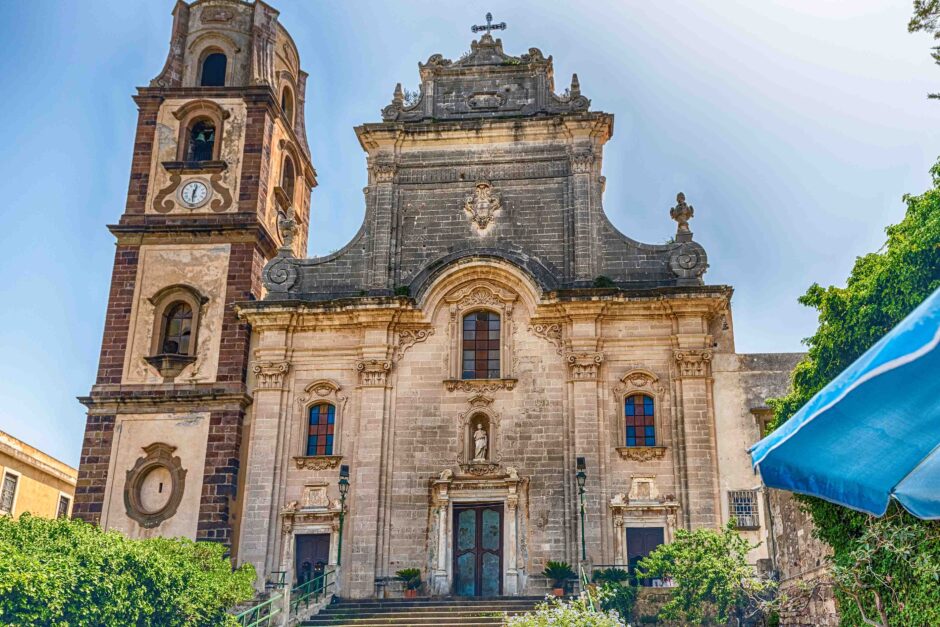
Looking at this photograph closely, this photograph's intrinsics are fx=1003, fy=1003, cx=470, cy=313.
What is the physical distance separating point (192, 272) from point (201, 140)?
14.7 feet

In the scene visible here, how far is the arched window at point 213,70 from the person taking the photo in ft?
98.5

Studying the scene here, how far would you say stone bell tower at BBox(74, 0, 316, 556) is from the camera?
24750 mm

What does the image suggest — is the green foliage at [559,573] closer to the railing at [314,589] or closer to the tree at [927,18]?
the railing at [314,589]

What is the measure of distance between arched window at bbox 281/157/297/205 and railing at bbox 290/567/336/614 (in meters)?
12.7

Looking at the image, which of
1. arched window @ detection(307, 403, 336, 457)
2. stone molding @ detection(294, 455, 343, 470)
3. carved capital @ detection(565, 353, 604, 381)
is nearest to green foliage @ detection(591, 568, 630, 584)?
carved capital @ detection(565, 353, 604, 381)

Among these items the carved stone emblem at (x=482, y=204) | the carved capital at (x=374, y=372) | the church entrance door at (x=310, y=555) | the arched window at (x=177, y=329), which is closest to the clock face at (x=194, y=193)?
the arched window at (x=177, y=329)

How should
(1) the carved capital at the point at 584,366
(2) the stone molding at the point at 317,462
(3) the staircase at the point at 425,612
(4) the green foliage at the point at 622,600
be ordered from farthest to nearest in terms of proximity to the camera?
(2) the stone molding at the point at 317,462 < (1) the carved capital at the point at 584,366 < (3) the staircase at the point at 425,612 < (4) the green foliage at the point at 622,600

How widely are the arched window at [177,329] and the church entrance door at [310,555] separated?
6.13 metres

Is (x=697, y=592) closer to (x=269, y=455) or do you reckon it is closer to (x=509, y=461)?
→ (x=509, y=461)

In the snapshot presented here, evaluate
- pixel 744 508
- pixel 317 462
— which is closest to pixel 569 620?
pixel 744 508

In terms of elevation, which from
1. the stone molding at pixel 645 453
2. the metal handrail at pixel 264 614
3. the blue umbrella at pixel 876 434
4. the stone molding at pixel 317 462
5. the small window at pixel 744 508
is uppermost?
the stone molding at pixel 645 453

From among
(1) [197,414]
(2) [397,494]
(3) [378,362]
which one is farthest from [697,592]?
(1) [197,414]

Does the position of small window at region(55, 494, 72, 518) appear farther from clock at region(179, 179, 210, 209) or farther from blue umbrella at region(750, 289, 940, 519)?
blue umbrella at region(750, 289, 940, 519)

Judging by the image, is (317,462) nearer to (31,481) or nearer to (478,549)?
(478,549)
